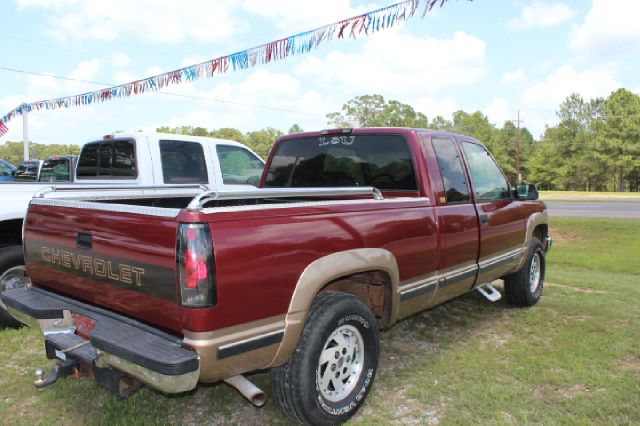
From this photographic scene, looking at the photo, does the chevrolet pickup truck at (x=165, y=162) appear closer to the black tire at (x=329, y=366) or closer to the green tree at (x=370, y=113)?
the black tire at (x=329, y=366)

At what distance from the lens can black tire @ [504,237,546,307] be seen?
220 inches

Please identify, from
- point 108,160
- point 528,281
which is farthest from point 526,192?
point 108,160

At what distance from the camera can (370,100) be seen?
226 ft

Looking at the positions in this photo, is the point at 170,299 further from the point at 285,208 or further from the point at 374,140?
the point at 374,140

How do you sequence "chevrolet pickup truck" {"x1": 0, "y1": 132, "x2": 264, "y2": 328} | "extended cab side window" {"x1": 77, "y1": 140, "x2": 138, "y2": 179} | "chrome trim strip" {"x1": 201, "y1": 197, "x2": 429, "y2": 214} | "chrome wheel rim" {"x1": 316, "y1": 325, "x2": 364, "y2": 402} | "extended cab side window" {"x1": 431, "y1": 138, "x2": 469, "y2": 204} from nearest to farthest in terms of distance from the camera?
1. "chrome trim strip" {"x1": 201, "y1": 197, "x2": 429, "y2": 214}
2. "chrome wheel rim" {"x1": 316, "y1": 325, "x2": 364, "y2": 402}
3. "extended cab side window" {"x1": 431, "y1": 138, "x2": 469, "y2": 204}
4. "chevrolet pickup truck" {"x1": 0, "y1": 132, "x2": 264, "y2": 328}
5. "extended cab side window" {"x1": 77, "y1": 140, "x2": 138, "y2": 179}

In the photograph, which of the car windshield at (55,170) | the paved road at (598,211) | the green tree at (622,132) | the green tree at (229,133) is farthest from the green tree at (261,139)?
the car windshield at (55,170)

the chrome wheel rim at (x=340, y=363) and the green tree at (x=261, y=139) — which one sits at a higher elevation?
the green tree at (x=261, y=139)

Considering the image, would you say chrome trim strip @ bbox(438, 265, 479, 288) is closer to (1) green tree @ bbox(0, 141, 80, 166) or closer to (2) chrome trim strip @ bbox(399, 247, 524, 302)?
(2) chrome trim strip @ bbox(399, 247, 524, 302)

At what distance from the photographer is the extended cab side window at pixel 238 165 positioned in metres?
7.09

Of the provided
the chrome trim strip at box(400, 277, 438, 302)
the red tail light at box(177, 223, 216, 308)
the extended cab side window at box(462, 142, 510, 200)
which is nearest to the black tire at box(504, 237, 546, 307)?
the extended cab side window at box(462, 142, 510, 200)

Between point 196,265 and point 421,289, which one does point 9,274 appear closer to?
point 196,265

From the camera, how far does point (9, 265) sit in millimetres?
4531

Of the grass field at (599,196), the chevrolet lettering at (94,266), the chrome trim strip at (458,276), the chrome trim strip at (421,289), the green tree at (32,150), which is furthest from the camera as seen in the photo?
the green tree at (32,150)

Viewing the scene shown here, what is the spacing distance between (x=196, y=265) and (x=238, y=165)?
5.17m
